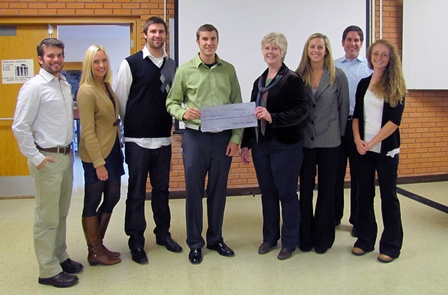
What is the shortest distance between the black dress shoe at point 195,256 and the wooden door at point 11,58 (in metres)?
2.95

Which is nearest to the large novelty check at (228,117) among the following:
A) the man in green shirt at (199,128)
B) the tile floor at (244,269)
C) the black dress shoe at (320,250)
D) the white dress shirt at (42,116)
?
the man in green shirt at (199,128)

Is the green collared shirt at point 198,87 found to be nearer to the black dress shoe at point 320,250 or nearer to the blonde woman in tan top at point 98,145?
the blonde woman in tan top at point 98,145

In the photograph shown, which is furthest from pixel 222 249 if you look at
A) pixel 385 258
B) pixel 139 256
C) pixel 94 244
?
pixel 385 258

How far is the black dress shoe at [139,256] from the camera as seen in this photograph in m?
2.85

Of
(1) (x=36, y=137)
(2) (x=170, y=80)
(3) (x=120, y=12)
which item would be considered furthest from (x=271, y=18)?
(1) (x=36, y=137)

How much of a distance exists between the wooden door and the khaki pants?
8.72 ft

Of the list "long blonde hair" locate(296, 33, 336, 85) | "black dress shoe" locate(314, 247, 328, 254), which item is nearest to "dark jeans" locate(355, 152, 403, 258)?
"black dress shoe" locate(314, 247, 328, 254)

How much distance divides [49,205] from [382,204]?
2245 mm

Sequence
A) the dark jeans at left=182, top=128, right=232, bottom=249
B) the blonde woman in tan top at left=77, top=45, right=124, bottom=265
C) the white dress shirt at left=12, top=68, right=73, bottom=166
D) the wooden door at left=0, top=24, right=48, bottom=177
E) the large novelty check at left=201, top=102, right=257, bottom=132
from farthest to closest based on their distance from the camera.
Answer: the wooden door at left=0, top=24, right=48, bottom=177
the dark jeans at left=182, top=128, right=232, bottom=249
the large novelty check at left=201, top=102, right=257, bottom=132
the blonde woman in tan top at left=77, top=45, right=124, bottom=265
the white dress shirt at left=12, top=68, right=73, bottom=166

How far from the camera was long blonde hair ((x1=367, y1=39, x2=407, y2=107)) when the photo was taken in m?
2.70

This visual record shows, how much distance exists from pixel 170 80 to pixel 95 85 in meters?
0.55

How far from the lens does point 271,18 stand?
457 centimetres

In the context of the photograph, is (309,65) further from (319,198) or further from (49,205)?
(49,205)

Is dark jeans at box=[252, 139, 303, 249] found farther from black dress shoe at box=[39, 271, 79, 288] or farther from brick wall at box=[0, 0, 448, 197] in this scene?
brick wall at box=[0, 0, 448, 197]
